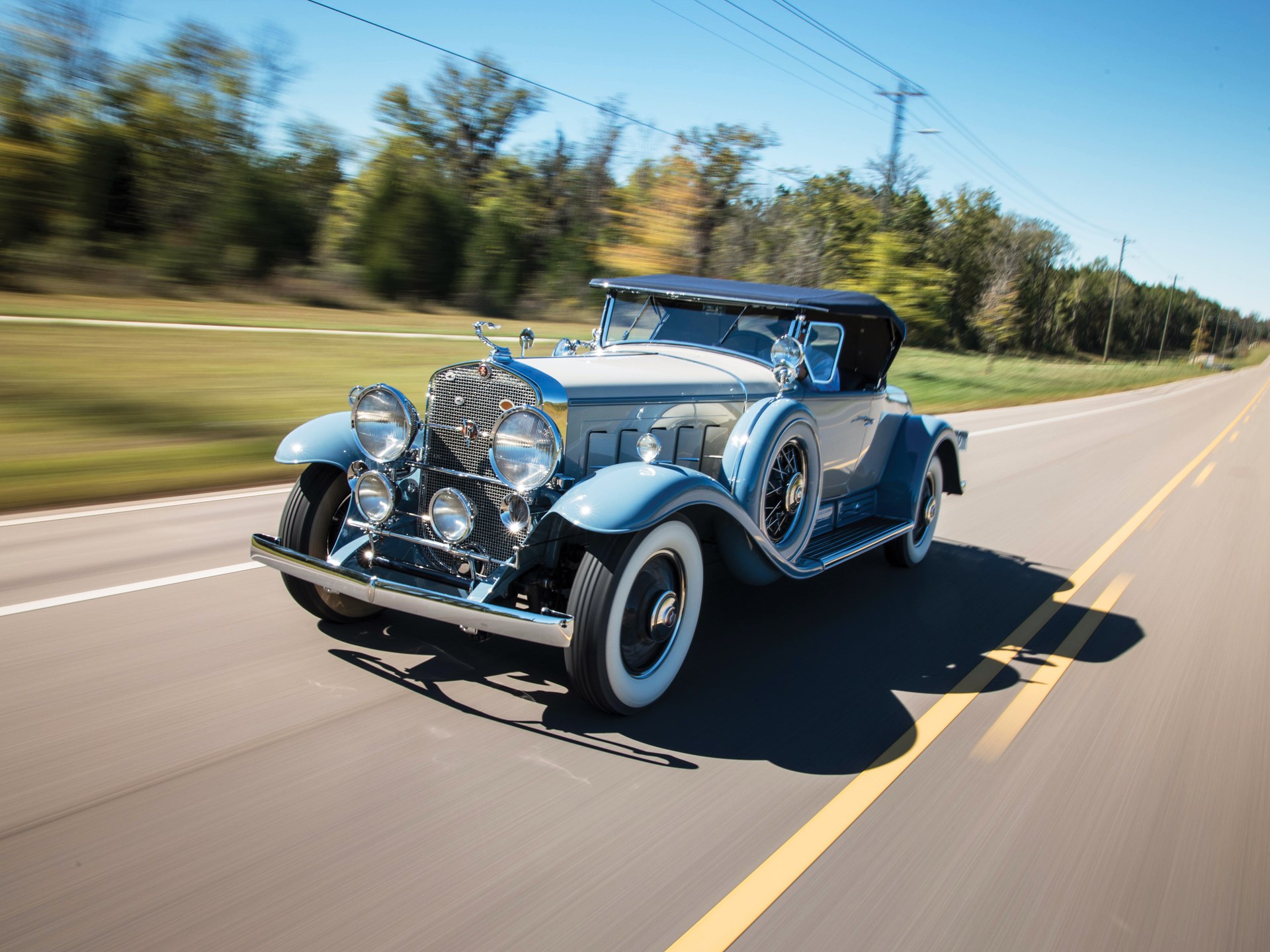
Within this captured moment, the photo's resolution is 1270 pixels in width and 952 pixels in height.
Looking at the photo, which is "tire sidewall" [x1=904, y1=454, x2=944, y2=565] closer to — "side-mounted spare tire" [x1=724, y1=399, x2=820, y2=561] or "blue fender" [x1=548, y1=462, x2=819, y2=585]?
"side-mounted spare tire" [x1=724, y1=399, x2=820, y2=561]

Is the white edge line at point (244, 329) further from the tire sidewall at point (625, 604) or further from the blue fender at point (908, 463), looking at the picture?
the tire sidewall at point (625, 604)

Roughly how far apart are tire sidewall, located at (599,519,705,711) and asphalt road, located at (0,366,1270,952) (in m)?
0.12

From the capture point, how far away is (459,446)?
388cm

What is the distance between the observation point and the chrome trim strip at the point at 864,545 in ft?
15.5

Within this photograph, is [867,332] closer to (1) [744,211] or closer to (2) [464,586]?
(2) [464,586]

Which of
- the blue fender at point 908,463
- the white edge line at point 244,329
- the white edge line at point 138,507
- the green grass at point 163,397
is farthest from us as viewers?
the white edge line at point 244,329

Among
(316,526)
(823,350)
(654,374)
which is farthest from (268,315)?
(654,374)

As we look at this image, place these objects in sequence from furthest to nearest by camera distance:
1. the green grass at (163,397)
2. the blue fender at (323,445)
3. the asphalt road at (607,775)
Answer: the green grass at (163,397) < the blue fender at (323,445) < the asphalt road at (607,775)

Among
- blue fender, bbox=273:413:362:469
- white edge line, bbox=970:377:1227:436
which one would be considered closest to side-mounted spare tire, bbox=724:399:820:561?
blue fender, bbox=273:413:362:469

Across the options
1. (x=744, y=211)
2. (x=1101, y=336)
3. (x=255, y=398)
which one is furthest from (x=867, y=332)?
(x=1101, y=336)

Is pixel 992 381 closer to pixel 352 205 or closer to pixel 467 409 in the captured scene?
pixel 352 205

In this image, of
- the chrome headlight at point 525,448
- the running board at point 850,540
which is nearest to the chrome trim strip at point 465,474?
the chrome headlight at point 525,448

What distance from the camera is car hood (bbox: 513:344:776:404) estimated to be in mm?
3854

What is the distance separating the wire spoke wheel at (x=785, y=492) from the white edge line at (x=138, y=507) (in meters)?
4.23
